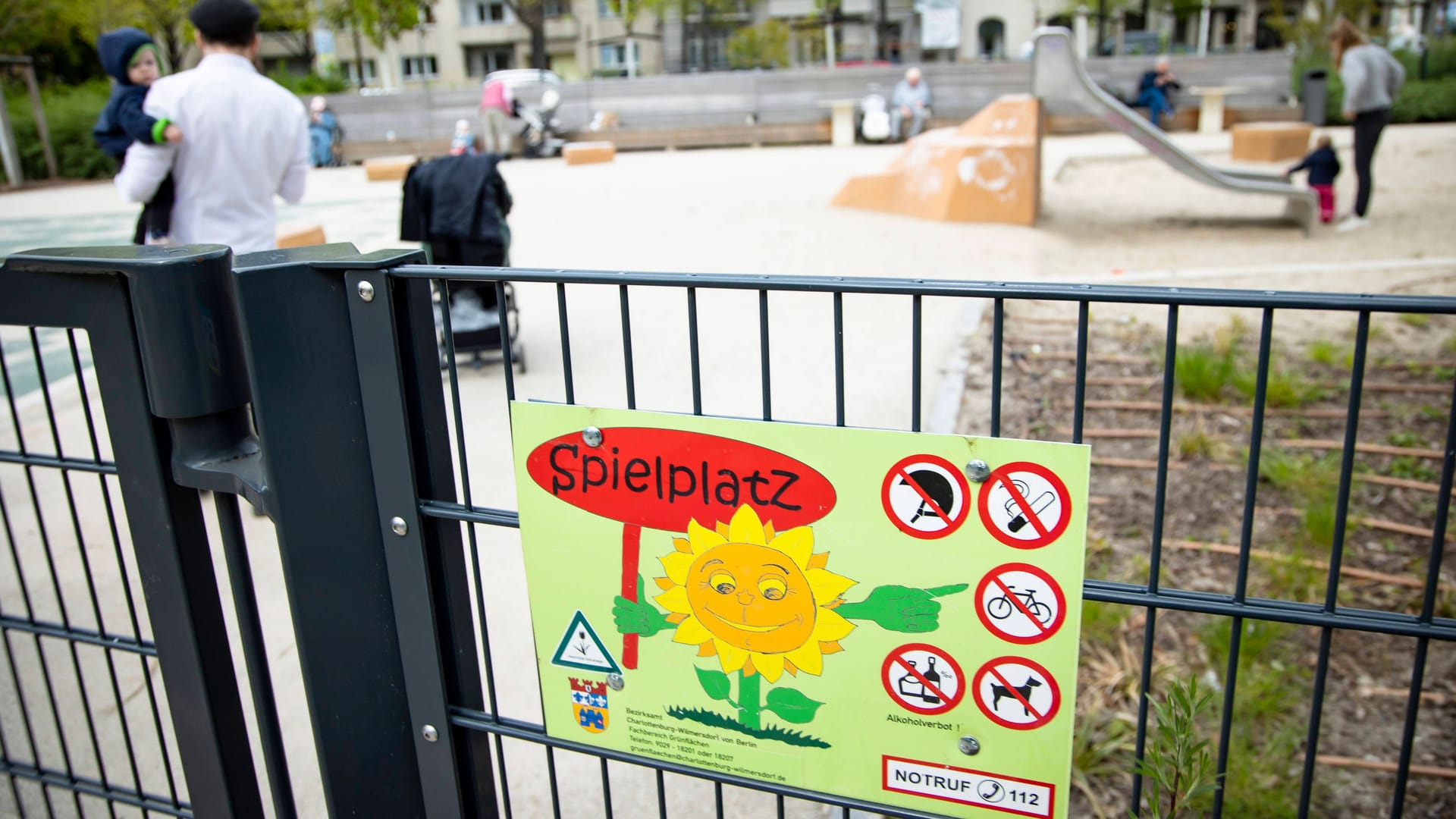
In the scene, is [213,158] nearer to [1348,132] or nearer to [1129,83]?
[1348,132]

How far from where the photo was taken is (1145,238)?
1053 centimetres

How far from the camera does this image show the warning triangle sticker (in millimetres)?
1594

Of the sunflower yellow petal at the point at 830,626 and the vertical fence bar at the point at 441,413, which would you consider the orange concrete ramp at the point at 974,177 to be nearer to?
the vertical fence bar at the point at 441,413

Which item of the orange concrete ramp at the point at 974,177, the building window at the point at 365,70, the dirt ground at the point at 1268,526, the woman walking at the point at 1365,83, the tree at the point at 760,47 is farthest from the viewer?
the building window at the point at 365,70

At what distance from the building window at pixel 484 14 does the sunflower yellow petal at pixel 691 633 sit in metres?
59.1

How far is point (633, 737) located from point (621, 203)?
12333mm

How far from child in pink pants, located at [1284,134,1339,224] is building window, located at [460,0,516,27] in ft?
168

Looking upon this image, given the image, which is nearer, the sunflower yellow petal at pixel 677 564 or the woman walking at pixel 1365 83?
the sunflower yellow petal at pixel 677 564

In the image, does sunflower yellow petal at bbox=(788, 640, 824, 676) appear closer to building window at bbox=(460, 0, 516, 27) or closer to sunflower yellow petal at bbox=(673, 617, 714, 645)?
sunflower yellow petal at bbox=(673, 617, 714, 645)

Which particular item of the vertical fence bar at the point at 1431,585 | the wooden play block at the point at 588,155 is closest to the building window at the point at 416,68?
the wooden play block at the point at 588,155

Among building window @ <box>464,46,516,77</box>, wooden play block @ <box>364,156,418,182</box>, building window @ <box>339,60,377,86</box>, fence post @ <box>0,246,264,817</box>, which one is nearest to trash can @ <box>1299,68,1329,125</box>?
wooden play block @ <box>364,156,418,182</box>

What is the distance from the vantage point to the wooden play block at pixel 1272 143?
17.0m

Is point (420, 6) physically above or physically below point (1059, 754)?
above

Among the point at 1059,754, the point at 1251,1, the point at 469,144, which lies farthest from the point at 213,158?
the point at 1251,1
